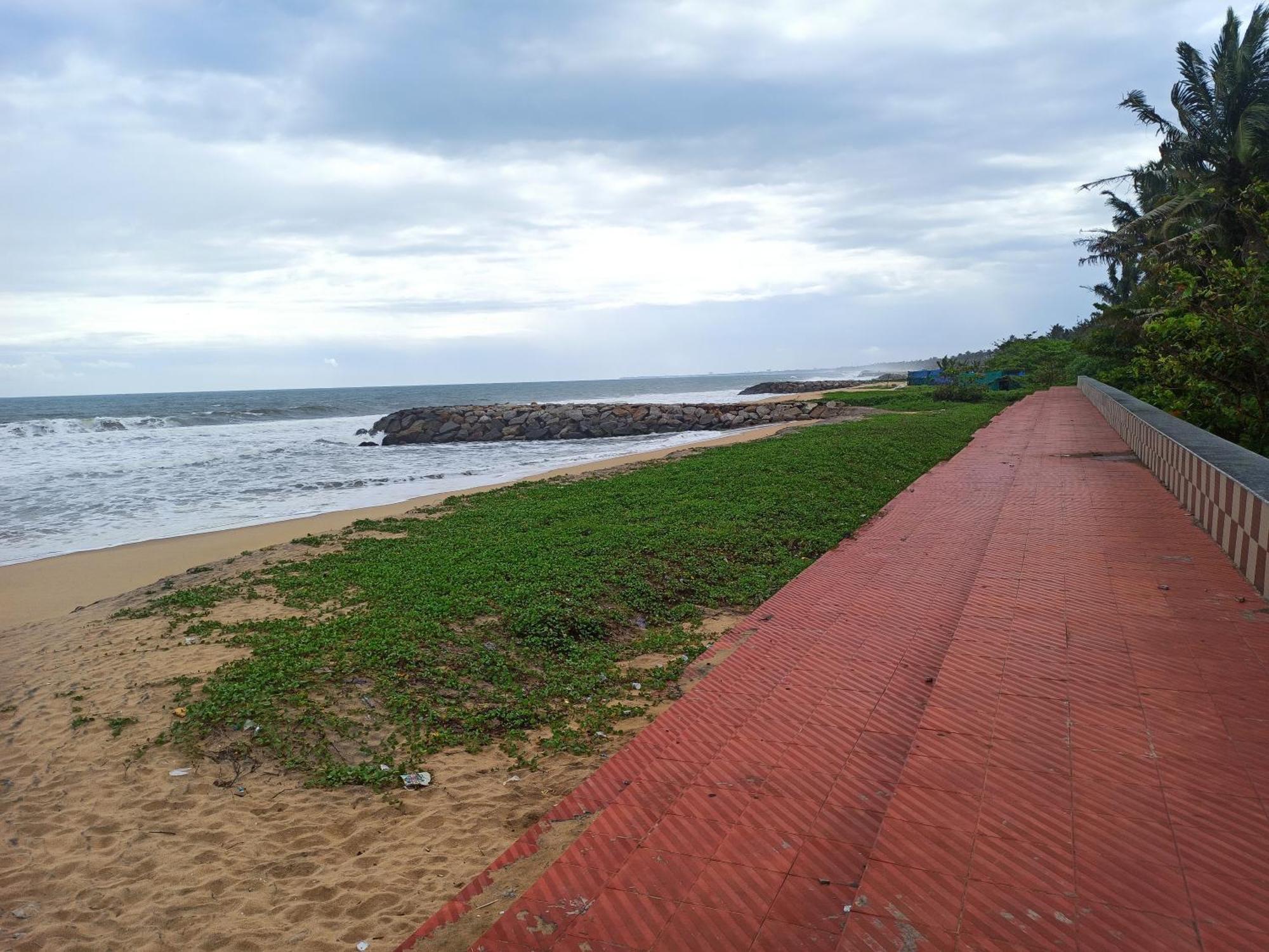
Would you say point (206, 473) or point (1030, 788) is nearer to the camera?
point (1030, 788)

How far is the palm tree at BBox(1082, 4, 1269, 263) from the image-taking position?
1727 centimetres

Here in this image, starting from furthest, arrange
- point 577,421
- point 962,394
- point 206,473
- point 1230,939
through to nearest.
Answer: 1. point 577,421
2. point 962,394
3. point 206,473
4. point 1230,939

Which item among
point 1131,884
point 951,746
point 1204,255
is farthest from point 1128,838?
point 1204,255

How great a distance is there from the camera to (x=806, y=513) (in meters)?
9.27

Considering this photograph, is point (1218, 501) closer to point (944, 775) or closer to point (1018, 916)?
point (944, 775)

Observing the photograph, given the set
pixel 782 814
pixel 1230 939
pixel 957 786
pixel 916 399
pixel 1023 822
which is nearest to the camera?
pixel 1230 939

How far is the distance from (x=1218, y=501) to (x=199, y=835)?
6515mm

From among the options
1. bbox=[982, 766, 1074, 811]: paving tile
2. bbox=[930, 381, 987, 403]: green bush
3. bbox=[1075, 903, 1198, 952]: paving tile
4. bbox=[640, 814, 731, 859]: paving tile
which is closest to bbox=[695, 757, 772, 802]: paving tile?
bbox=[640, 814, 731, 859]: paving tile

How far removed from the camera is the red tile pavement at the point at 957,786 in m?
2.20

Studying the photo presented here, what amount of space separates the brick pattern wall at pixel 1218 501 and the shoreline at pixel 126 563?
30.3 ft

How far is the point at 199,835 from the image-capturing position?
3754 mm

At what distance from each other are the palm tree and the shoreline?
16311mm

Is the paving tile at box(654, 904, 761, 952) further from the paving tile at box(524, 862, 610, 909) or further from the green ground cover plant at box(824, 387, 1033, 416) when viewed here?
the green ground cover plant at box(824, 387, 1033, 416)

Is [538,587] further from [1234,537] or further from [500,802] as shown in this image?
[1234,537]
